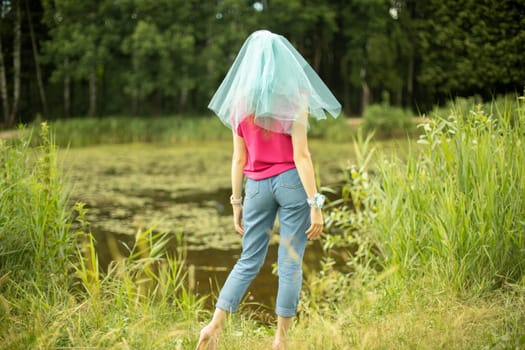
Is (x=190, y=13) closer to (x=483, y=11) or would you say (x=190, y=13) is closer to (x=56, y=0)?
(x=56, y=0)

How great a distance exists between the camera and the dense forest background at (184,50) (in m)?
14.8

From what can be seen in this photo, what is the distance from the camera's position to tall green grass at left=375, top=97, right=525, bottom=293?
3.07 meters

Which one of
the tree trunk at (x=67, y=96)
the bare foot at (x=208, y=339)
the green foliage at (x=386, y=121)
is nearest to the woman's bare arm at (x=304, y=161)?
the bare foot at (x=208, y=339)

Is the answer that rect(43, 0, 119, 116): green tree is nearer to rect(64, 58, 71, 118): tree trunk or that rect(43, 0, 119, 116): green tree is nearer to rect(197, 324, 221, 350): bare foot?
rect(64, 58, 71, 118): tree trunk

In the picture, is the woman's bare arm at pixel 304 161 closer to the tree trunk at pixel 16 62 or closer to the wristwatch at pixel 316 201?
the wristwatch at pixel 316 201

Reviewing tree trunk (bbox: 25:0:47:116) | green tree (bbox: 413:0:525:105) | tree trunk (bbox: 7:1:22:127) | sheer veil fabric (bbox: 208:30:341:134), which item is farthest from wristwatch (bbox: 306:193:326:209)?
tree trunk (bbox: 25:0:47:116)

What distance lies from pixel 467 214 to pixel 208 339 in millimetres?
1476

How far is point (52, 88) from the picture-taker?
64.0 ft

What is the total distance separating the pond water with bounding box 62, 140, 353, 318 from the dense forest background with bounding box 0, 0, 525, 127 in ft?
8.15

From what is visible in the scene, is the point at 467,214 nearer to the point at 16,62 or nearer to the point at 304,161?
the point at 304,161

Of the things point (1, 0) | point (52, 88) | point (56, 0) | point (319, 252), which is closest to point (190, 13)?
point (52, 88)

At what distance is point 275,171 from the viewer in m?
2.62

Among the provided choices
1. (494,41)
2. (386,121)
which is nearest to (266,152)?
(494,41)

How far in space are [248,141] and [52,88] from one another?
60.0 ft
